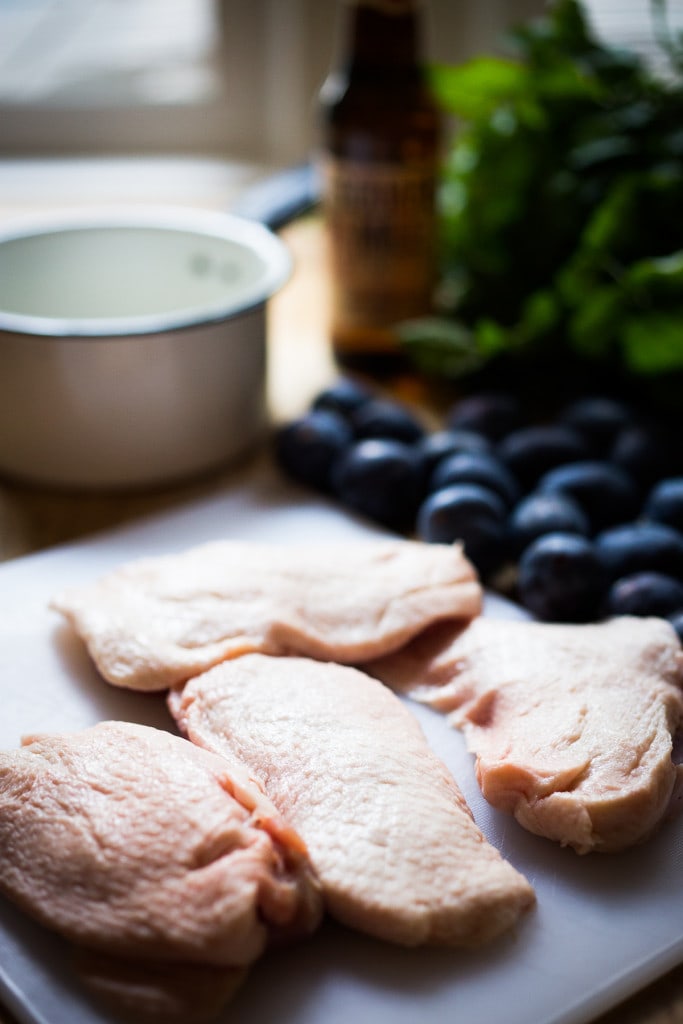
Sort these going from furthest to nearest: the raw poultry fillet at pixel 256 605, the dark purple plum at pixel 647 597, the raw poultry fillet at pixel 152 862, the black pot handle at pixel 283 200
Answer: the black pot handle at pixel 283 200 → the dark purple plum at pixel 647 597 → the raw poultry fillet at pixel 256 605 → the raw poultry fillet at pixel 152 862

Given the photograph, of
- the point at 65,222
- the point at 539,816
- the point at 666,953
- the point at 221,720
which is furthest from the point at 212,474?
the point at 666,953

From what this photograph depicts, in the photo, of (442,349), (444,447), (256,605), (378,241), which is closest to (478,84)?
(378,241)

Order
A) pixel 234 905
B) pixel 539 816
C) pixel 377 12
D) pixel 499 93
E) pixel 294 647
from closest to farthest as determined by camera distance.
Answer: pixel 234 905 → pixel 539 816 → pixel 294 647 → pixel 377 12 → pixel 499 93

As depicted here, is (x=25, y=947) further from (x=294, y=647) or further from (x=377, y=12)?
(x=377, y=12)

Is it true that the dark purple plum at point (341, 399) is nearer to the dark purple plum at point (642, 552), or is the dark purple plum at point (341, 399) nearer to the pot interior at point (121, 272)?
the pot interior at point (121, 272)

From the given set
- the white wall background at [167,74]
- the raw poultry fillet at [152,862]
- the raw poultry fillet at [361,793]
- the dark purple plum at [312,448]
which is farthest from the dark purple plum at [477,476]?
the white wall background at [167,74]

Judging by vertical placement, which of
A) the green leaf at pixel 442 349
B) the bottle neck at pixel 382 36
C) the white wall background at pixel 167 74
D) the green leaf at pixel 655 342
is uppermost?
the bottle neck at pixel 382 36

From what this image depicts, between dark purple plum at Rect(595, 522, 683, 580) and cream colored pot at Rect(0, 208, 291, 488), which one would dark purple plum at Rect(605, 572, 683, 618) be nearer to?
dark purple plum at Rect(595, 522, 683, 580)
